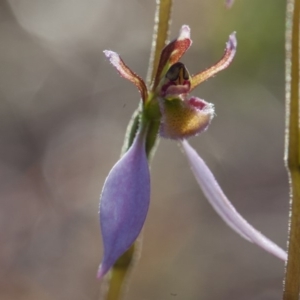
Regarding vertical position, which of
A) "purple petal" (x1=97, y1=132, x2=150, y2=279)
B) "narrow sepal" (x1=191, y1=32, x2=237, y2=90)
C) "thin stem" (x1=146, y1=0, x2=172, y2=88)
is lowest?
"purple petal" (x1=97, y1=132, x2=150, y2=279)

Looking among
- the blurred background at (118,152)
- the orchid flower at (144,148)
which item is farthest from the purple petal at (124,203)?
the blurred background at (118,152)

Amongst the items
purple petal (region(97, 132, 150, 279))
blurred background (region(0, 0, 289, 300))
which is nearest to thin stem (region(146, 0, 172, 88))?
purple petal (region(97, 132, 150, 279))

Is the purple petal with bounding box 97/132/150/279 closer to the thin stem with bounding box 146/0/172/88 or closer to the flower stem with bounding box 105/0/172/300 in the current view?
the flower stem with bounding box 105/0/172/300

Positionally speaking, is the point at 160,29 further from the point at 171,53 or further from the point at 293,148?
the point at 293,148

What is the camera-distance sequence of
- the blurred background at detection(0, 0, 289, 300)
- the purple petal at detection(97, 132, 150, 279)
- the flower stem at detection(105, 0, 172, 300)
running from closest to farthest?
the purple petal at detection(97, 132, 150, 279) → the flower stem at detection(105, 0, 172, 300) → the blurred background at detection(0, 0, 289, 300)

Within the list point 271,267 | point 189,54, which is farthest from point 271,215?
point 189,54

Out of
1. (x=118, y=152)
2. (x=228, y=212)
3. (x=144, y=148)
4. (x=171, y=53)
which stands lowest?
(x=118, y=152)

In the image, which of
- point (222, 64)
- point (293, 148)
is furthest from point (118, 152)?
point (293, 148)
